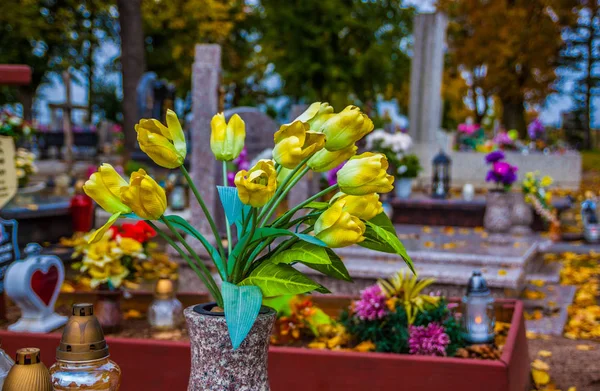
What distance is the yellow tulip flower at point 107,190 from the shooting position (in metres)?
1.41

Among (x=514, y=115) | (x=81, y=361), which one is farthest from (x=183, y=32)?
(x=81, y=361)

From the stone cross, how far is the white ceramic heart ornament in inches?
438

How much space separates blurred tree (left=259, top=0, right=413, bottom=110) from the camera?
25.9 metres

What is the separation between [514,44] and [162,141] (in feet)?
74.5

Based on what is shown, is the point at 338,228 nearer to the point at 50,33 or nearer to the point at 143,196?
the point at 143,196

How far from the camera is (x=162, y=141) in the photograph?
1438mm

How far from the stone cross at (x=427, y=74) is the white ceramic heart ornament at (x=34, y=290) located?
36.5 ft

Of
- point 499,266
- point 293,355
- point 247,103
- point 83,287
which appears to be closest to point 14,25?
point 247,103

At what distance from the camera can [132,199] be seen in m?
1.35

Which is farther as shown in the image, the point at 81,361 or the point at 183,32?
the point at 183,32

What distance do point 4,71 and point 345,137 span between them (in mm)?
2711

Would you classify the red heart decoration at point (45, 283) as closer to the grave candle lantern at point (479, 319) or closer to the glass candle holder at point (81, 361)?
the grave candle lantern at point (479, 319)

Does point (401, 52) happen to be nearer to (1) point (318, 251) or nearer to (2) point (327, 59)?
(2) point (327, 59)

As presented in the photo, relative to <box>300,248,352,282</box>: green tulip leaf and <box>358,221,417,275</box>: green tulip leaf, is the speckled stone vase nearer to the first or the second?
<box>300,248,352,282</box>: green tulip leaf
